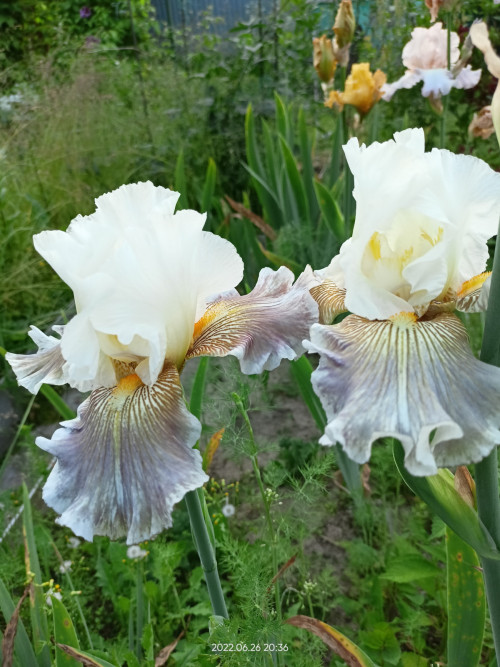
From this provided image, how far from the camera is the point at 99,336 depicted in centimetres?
81

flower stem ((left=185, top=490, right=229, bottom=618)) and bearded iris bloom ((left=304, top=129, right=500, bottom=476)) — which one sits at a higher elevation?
bearded iris bloom ((left=304, top=129, right=500, bottom=476))

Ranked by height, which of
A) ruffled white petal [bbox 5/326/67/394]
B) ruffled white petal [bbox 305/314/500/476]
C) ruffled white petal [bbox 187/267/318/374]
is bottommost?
ruffled white petal [bbox 5/326/67/394]

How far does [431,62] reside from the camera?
2895 millimetres

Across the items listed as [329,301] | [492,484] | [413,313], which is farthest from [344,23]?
[492,484]

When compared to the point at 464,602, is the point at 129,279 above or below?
above

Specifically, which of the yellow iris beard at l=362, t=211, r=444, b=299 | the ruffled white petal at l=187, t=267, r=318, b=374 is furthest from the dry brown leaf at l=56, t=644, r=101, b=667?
the yellow iris beard at l=362, t=211, r=444, b=299

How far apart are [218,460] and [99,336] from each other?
1.74 metres

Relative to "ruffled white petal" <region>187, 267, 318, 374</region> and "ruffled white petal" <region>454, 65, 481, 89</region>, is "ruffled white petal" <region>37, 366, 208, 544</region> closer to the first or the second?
"ruffled white petal" <region>187, 267, 318, 374</region>

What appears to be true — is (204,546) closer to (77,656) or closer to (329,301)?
(77,656)

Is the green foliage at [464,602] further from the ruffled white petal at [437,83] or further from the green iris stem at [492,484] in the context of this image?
the ruffled white petal at [437,83]

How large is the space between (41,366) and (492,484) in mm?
735

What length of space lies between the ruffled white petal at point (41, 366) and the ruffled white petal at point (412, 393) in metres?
0.46

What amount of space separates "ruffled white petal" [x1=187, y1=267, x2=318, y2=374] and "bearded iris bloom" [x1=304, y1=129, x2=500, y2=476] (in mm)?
79

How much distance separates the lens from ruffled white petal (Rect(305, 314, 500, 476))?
1.97 feet
